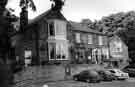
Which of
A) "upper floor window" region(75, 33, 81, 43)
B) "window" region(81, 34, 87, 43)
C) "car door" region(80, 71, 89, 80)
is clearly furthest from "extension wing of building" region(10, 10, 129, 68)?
"car door" region(80, 71, 89, 80)

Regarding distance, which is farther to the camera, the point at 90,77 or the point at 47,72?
the point at 47,72

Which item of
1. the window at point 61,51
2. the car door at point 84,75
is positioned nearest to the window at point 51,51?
the window at point 61,51

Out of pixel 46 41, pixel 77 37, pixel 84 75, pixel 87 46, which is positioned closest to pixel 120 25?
pixel 87 46

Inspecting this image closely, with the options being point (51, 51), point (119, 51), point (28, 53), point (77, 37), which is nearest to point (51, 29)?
point (51, 51)

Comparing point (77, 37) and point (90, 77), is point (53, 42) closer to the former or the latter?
point (77, 37)

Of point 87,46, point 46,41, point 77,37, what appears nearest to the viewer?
point 46,41

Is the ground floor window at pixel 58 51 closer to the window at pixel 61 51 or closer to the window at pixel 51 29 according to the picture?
the window at pixel 61 51

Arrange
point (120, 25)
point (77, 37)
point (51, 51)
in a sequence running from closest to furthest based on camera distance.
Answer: point (51, 51) < point (77, 37) < point (120, 25)

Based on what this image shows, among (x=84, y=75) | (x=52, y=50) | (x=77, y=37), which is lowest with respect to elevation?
(x=84, y=75)

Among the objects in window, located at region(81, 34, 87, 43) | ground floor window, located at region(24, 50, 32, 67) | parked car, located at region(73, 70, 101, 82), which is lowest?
parked car, located at region(73, 70, 101, 82)

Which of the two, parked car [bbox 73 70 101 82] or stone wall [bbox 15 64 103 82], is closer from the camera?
stone wall [bbox 15 64 103 82]

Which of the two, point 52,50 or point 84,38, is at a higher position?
point 84,38

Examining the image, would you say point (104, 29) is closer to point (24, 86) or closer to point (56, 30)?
point (56, 30)

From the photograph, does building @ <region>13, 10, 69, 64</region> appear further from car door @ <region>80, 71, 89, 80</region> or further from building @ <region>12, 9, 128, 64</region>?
car door @ <region>80, 71, 89, 80</region>
